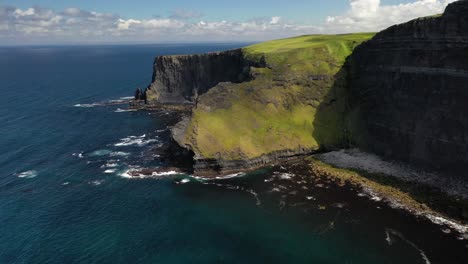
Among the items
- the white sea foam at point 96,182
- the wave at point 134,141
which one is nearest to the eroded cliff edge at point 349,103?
the white sea foam at point 96,182

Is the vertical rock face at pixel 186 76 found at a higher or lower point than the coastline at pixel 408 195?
higher

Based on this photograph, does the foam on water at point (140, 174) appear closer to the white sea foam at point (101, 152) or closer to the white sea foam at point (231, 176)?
the white sea foam at point (231, 176)

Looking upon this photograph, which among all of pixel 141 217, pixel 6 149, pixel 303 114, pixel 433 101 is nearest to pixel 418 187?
pixel 433 101

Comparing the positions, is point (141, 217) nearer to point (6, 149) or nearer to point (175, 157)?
point (175, 157)

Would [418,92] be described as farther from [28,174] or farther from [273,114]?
[28,174]

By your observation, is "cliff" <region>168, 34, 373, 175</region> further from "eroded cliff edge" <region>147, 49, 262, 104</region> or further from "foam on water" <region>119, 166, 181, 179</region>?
"eroded cliff edge" <region>147, 49, 262, 104</region>
